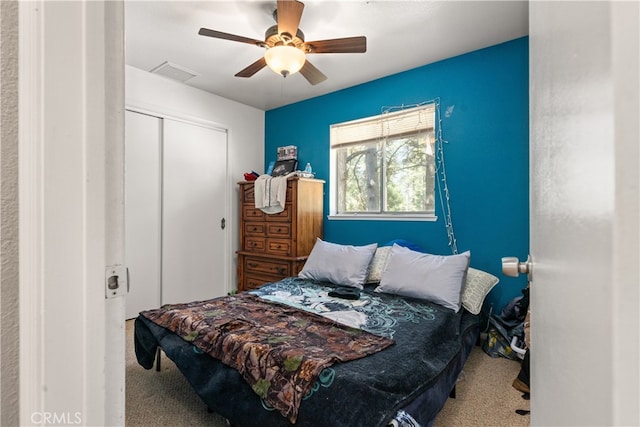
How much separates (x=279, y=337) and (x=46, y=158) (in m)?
1.39

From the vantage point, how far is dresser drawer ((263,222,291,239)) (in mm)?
3609

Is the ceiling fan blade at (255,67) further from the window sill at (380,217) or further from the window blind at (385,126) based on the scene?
the window sill at (380,217)

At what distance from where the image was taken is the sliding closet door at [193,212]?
363cm

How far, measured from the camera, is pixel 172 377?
2197 millimetres

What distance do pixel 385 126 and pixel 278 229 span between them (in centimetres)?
167

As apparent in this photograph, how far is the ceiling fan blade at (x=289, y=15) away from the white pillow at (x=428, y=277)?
1.87m

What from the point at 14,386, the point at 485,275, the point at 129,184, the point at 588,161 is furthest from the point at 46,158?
the point at 129,184

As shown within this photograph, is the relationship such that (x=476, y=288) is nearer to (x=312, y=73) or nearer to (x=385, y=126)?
(x=385, y=126)

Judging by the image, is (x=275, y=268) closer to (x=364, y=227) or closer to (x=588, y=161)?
(x=364, y=227)

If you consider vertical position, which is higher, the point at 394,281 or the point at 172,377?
the point at 394,281

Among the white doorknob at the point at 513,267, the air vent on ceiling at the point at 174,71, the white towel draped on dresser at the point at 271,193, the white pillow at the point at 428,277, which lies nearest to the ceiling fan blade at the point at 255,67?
the air vent on ceiling at the point at 174,71

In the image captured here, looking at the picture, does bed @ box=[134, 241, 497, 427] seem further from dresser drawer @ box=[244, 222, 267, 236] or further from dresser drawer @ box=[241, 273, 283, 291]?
dresser drawer @ box=[244, 222, 267, 236]

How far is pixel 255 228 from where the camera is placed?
395cm

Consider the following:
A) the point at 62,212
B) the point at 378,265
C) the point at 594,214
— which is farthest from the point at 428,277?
the point at 62,212
